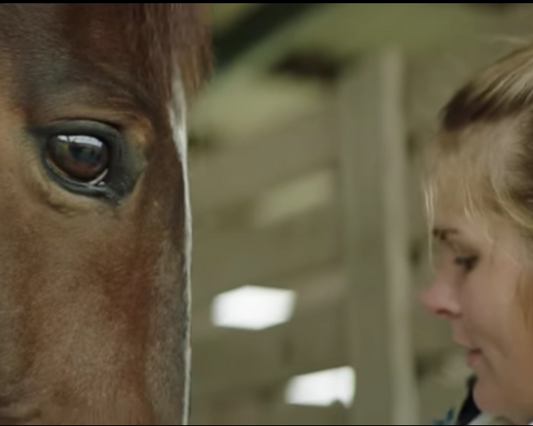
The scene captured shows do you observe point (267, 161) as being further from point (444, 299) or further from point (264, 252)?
point (444, 299)

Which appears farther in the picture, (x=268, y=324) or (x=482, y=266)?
(x=268, y=324)

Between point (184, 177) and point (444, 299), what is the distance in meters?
0.13

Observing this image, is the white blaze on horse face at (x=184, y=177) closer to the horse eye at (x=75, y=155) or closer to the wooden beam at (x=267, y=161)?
the horse eye at (x=75, y=155)

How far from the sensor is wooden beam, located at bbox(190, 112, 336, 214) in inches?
45.5

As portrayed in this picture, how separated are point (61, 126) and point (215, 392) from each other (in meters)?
0.56

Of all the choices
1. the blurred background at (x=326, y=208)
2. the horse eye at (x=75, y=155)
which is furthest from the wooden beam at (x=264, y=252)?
the horse eye at (x=75, y=155)

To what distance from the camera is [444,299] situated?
59 cm

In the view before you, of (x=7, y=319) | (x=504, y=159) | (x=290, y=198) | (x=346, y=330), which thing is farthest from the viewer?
(x=290, y=198)

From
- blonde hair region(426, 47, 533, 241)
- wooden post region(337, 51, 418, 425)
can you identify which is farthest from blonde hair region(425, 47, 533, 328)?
wooden post region(337, 51, 418, 425)

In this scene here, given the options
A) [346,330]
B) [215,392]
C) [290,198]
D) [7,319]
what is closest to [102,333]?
[7,319]

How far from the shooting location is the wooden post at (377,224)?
1.09 metres

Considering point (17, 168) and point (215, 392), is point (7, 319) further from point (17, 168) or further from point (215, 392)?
point (215, 392)

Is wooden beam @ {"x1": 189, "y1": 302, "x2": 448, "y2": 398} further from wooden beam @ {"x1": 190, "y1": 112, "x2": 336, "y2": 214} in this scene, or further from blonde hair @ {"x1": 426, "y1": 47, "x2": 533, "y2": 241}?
blonde hair @ {"x1": 426, "y1": 47, "x2": 533, "y2": 241}

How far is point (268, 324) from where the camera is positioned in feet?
3.41
